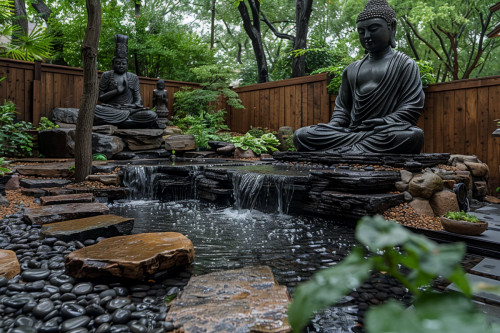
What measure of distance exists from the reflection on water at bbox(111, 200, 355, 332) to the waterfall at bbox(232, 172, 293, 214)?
0.15 m

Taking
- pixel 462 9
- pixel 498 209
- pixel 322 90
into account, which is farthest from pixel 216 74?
pixel 498 209

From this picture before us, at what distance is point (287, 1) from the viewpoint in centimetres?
1714

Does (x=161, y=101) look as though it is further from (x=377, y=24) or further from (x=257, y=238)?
(x=257, y=238)

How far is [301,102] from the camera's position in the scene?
10047 millimetres

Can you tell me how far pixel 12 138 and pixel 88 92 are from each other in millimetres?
3647

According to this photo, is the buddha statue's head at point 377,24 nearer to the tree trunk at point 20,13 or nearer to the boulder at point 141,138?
the boulder at point 141,138

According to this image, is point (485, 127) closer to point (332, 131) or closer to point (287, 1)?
point (332, 131)

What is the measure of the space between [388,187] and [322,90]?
593 centimetres

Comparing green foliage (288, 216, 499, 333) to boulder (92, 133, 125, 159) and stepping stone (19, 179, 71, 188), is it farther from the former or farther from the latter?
boulder (92, 133, 125, 159)

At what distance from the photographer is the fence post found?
30.3 ft

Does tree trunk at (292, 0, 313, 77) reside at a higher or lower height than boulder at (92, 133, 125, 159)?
higher

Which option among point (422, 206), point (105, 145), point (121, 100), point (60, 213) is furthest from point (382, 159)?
point (121, 100)

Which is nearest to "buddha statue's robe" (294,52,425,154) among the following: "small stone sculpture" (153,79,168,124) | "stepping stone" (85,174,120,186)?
"stepping stone" (85,174,120,186)

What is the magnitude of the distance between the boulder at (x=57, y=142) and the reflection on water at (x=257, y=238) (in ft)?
11.6
